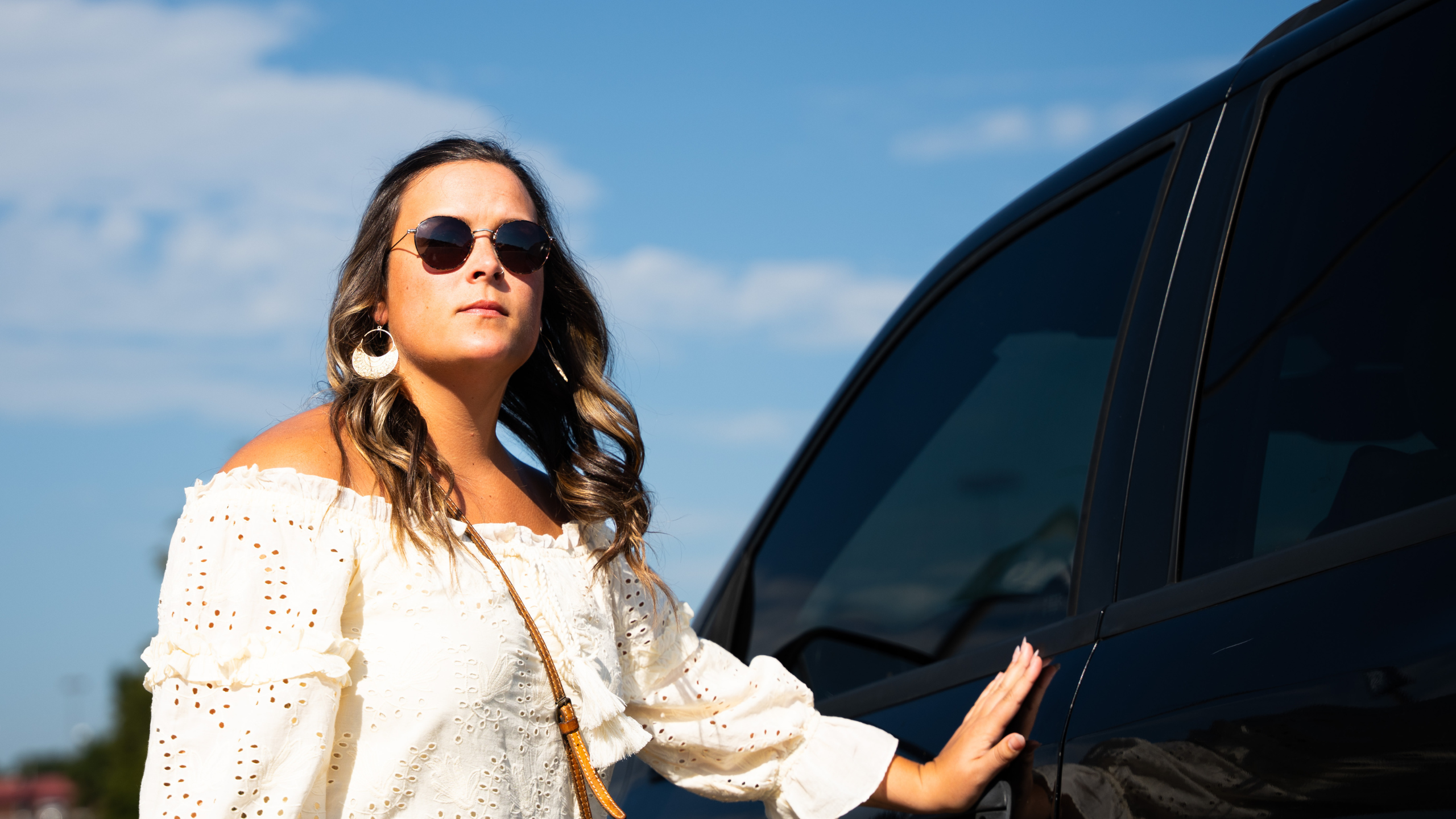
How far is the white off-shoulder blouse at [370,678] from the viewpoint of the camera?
161 cm

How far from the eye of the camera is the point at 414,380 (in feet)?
7.06

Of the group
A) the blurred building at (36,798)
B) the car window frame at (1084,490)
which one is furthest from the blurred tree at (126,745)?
the car window frame at (1084,490)

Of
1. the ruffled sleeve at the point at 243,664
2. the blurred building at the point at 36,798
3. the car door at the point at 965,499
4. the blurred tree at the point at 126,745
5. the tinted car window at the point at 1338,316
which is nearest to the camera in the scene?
the tinted car window at the point at 1338,316

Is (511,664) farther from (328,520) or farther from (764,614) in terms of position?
(764,614)

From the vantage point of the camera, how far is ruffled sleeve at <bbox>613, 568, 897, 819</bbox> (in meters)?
2.20

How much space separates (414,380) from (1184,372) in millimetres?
1206

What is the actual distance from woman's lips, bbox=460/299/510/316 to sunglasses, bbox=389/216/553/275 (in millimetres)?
64

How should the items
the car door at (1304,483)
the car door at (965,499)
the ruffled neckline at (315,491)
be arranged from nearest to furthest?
the car door at (1304,483), the ruffled neckline at (315,491), the car door at (965,499)

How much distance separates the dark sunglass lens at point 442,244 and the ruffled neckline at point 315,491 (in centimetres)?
42

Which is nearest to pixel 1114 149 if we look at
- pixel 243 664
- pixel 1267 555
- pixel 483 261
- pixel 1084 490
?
pixel 1084 490

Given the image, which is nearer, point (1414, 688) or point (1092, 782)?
point (1414, 688)

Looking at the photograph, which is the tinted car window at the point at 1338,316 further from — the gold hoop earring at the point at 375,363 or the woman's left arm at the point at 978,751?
the gold hoop earring at the point at 375,363

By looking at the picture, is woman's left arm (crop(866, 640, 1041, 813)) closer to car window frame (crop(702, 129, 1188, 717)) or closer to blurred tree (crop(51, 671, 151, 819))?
car window frame (crop(702, 129, 1188, 717))

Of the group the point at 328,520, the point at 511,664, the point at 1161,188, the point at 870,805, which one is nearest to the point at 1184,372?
the point at 1161,188
